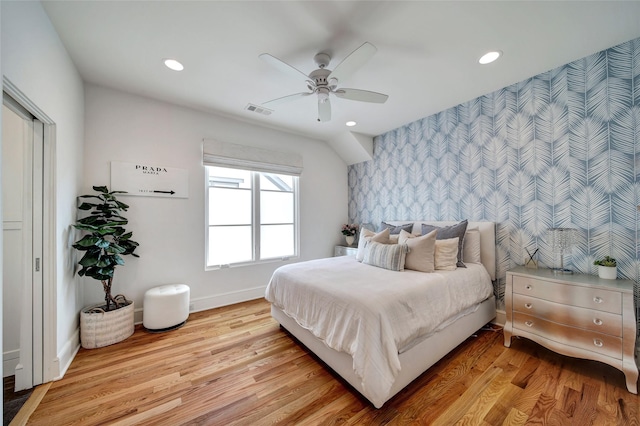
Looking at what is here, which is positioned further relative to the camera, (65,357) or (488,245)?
(488,245)

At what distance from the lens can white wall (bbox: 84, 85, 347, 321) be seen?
8.59 ft

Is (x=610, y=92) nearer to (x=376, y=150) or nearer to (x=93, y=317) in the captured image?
(x=376, y=150)

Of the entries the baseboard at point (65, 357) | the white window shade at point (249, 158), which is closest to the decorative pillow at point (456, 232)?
the white window shade at point (249, 158)

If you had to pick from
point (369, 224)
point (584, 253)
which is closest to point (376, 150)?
point (369, 224)

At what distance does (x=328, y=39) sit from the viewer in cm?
190

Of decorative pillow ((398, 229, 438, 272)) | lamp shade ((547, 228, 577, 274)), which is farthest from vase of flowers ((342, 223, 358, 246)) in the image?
lamp shade ((547, 228, 577, 274))

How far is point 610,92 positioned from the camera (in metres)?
2.07

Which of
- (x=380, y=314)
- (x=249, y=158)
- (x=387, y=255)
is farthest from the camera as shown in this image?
(x=249, y=158)

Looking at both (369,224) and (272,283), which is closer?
(272,283)

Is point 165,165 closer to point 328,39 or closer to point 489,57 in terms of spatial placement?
point 328,39

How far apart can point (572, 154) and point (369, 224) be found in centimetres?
269

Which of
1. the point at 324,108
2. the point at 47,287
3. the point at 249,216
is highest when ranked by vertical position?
the point at 324,108

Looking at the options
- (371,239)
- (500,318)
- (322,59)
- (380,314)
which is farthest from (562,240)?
(322,59)

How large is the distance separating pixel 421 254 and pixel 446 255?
0.32 metres
